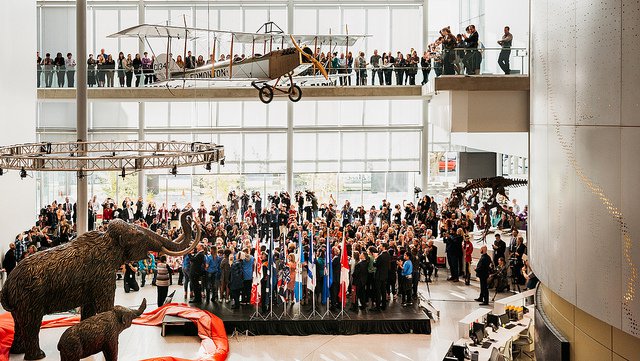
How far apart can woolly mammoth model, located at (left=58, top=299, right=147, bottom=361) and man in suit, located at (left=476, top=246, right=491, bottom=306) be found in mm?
9906

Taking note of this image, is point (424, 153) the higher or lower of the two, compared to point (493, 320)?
higher

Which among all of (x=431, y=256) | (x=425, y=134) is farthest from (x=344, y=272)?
(x=425, y=134)

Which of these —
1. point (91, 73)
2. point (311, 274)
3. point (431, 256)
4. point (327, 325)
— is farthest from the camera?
point (91, 73)

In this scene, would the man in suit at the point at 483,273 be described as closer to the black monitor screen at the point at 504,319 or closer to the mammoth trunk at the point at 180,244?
the black monitor screen at the point at 504,319

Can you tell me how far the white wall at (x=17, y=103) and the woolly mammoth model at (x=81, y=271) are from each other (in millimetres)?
10388

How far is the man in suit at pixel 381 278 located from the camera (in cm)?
1780

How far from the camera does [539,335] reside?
485 inches

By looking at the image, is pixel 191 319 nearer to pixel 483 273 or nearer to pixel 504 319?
pixel 504 319

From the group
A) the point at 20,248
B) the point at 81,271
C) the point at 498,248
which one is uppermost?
the point at 81,271

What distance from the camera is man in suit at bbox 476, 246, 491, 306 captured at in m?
18.8

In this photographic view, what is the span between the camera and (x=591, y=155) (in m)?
9.27

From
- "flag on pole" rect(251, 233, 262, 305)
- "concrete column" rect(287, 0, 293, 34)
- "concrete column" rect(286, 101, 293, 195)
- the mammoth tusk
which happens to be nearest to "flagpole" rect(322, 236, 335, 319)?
"flag on pole" rect(251, 233, 262, 305)

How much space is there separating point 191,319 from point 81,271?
170 inches

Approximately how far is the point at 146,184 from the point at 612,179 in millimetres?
26852
